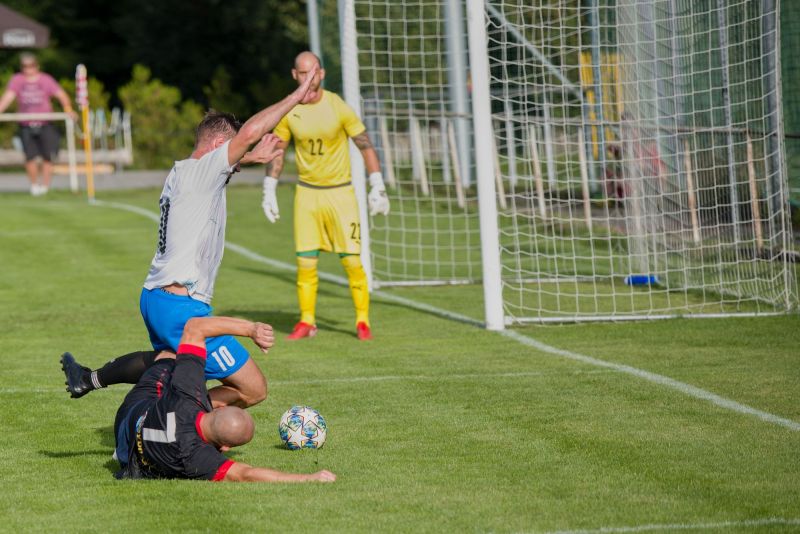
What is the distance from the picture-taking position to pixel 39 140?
23781 mm

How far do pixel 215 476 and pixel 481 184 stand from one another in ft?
18.1

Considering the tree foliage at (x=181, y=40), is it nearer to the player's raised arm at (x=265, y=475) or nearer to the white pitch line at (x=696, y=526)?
the player's raised arm at (x=265, y=475)

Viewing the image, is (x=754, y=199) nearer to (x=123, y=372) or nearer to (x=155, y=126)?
(x=123, y=372)

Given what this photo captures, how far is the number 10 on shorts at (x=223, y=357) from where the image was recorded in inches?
287

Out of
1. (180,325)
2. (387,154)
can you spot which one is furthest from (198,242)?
(387,154)

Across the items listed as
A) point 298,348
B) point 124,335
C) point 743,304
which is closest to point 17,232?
point 124,335

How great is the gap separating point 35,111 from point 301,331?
14.6 metres

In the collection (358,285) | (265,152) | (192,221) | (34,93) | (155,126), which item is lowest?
(358,285)

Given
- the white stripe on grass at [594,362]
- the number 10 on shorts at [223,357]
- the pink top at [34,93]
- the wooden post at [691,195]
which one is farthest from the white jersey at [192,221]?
the pink top at [34,93]

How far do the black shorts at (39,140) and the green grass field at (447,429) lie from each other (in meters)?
10.3

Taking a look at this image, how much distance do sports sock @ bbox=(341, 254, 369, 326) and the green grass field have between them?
1.02 ft

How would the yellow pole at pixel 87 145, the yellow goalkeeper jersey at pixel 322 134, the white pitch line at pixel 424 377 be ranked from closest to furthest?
the white pitch line at pixel 424 377, the yellow goalkeeper jersey at pixel 322 134, the yellow pole at pixel 87 145

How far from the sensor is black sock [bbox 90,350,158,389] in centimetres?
775

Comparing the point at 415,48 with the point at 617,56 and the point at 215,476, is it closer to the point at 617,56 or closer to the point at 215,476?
the point at 617,56
